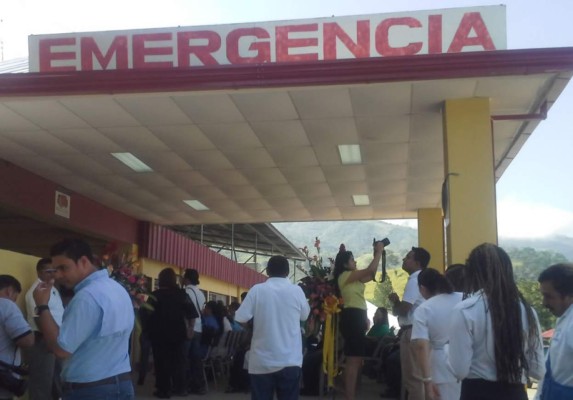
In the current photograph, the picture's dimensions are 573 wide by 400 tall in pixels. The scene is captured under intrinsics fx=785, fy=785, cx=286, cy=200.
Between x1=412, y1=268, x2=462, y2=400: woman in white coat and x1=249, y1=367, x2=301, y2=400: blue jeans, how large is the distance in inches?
37.5

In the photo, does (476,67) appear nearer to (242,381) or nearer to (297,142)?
(297,142)

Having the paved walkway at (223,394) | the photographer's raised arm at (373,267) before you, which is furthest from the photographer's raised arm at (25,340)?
the paved walkway at (223,394)

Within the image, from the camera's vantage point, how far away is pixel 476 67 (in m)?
7.47

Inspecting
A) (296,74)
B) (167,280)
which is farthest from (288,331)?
(167,280)

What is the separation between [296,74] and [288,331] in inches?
113

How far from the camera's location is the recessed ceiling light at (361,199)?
14133mm

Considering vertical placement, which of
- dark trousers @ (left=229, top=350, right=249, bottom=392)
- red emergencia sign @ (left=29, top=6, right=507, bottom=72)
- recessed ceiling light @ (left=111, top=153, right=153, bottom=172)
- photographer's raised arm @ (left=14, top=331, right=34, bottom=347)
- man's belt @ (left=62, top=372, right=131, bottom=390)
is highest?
red emergencia sign @ (left=29, top=6, right=507, bottom=72)

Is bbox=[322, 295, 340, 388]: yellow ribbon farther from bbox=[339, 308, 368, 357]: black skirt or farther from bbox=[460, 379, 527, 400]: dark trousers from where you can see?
bbox=[460, 379, 527, 400]: dark trousers

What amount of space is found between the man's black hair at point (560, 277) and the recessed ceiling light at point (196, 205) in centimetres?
1128

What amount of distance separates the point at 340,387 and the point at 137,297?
2831mm

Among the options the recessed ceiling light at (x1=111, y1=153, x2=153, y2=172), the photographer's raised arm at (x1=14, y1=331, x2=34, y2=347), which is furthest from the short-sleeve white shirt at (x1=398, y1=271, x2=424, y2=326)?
the recessed ceiling light at (x1=111, y1=153, x2=153, y2=172)

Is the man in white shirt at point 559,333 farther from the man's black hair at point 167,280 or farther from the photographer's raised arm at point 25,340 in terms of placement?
the man's black hair at point 167,280

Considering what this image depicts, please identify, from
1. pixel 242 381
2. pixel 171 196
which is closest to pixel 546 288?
pixel 242 381

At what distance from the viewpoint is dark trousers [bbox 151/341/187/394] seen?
953 centimetres
